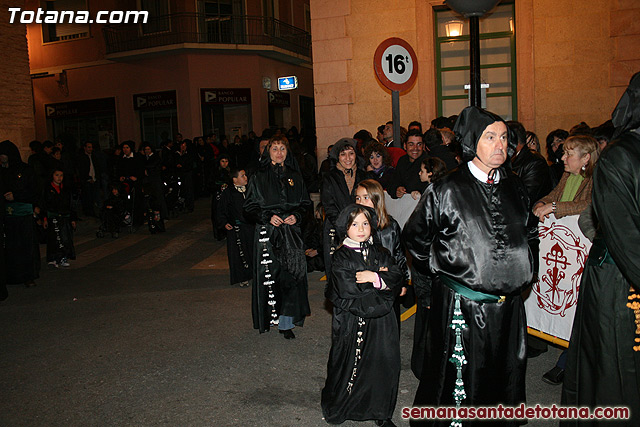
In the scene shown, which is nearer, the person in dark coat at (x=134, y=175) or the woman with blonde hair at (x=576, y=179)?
the woman with blonde hair at (x=576, y=179)

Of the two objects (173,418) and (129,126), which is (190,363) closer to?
(173,418)

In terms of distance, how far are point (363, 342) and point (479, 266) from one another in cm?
120

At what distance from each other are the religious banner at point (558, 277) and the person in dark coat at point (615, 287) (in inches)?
66.0

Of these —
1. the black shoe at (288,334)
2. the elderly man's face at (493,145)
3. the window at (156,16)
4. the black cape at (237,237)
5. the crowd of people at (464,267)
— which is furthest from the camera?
the window at (156,16)

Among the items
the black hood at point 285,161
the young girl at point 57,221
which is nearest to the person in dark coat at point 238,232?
the black hood at point 285,161

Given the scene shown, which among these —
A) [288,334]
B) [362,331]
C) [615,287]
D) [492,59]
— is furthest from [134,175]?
[615,287]

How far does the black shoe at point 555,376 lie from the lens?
4.98m

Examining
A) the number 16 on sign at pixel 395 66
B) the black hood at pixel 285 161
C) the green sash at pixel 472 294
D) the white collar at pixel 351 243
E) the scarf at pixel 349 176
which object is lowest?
the green sash at pixel 472 294

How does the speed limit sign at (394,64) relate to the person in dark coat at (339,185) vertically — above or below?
above

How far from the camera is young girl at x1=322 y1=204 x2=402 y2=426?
427 centimetres

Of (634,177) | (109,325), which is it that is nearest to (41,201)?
(109,325)

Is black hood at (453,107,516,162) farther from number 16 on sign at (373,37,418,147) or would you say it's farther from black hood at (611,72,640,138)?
number 16 on sign at (373,37,418,147)

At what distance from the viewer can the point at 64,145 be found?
16688 mm

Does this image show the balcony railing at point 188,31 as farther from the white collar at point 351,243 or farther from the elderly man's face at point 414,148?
the white collar at point 351,243
